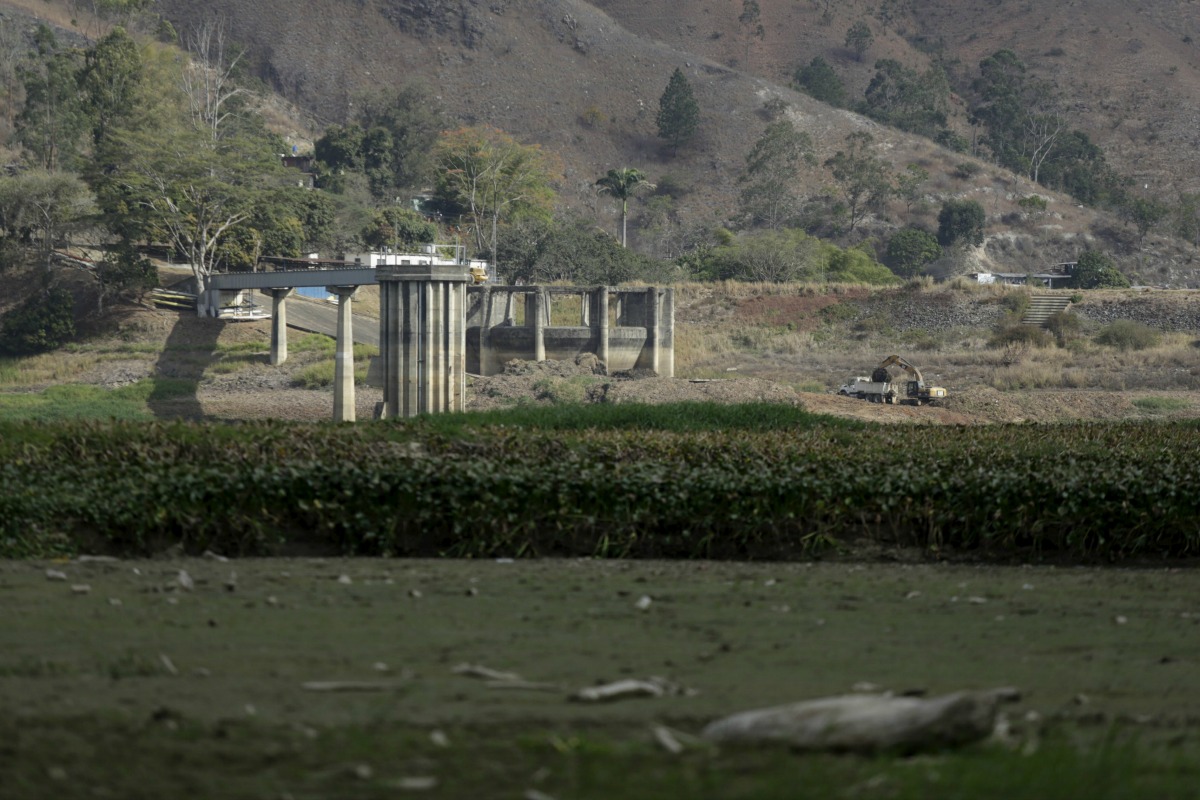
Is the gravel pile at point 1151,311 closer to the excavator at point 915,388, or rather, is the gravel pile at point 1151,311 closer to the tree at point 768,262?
the tree at point 768,262

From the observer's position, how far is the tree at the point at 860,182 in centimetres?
12594

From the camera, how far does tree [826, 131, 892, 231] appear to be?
413 ft

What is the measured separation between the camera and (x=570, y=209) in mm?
133875

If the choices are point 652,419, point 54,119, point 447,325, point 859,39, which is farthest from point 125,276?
point 859,39

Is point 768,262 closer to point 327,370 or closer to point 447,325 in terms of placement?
point 327,370

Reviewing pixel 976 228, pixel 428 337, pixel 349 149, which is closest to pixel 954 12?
pixel 976 228

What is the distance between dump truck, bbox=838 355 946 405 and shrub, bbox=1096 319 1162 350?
61.7 ft

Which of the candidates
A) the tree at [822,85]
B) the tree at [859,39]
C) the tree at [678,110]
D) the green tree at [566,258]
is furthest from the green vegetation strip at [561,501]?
the tree at [859,39]

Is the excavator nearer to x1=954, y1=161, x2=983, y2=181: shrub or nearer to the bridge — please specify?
the bridge

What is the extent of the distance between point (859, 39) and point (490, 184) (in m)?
98.2

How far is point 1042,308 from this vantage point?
80125 millimetres

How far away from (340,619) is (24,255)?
72972mm

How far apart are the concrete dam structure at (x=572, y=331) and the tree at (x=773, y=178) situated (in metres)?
57.5

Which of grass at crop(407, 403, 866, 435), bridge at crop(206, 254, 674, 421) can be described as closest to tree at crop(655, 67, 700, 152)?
bridge at crop(206, 254, 674, 421)
